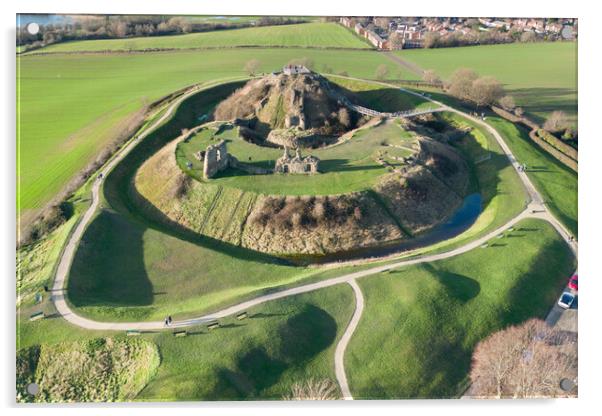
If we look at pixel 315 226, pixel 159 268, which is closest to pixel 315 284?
pixel 315 226

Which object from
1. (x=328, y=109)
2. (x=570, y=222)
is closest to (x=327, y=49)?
(x=328, y=109)

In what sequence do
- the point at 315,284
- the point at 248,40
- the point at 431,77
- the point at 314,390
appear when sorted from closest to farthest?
the point at 314,390 < the point at 315,284 < the point at 248,40 < the point at 431,77

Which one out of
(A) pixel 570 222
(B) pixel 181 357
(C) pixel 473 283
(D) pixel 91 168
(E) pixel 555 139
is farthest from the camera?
(E) pixel 555 139

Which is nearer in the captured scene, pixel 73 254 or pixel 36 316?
pixel 36 316

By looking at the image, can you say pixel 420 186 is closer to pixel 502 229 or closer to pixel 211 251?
pixel 502 229

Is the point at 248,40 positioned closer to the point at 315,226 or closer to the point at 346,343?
the point at 315,226

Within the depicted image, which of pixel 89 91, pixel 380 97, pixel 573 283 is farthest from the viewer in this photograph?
pixel 380 97

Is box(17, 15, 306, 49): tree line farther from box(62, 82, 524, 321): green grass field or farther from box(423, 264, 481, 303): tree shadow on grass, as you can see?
box(423, 264, 481, 303): tree shadow on grass
